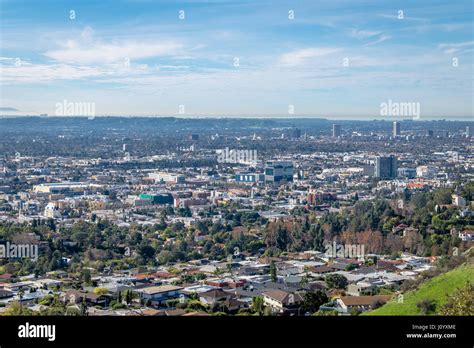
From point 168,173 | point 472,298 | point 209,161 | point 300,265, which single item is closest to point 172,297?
→ point 300,265

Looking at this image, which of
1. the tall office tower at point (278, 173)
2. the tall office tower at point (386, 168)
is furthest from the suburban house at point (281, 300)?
the tall office tower at point (386, 168)

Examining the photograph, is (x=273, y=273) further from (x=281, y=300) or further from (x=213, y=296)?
(x=281, y=300)

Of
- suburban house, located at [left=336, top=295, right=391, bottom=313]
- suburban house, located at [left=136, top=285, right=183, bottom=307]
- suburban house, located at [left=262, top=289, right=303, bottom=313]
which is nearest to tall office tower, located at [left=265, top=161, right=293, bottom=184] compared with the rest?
suburban house, located at [left=136, top=285, right=183, bottom=307]

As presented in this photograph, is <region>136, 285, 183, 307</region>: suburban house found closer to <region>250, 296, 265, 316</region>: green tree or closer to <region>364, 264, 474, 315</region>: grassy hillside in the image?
<region>250, 296, 265, 316</region>: green tree

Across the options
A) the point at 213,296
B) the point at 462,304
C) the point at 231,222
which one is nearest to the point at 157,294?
the point at 213,296
